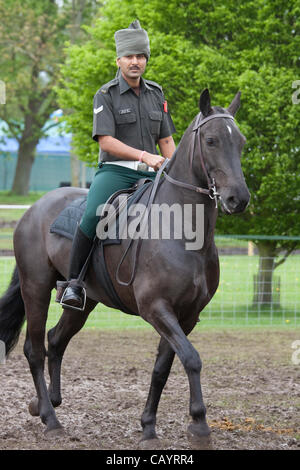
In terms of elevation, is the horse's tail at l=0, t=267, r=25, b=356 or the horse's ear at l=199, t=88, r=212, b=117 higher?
the horse's ear at l=199, t=88, r=212, b=117

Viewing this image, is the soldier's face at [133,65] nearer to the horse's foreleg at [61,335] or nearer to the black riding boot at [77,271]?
the black riding boot at [77,271]

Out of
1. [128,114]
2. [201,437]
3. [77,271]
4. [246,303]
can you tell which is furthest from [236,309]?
[201,437]

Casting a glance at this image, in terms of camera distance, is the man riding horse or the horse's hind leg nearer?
the man riding horse

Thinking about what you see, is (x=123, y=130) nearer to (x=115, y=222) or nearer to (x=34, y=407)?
(x=115, y=222)

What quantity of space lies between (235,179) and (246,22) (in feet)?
Answer: 28.3

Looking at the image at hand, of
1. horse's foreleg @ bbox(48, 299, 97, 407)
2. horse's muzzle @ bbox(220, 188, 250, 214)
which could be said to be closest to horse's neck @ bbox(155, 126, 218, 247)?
horse's muzzle @ bbox(220, 188, 250, 214)

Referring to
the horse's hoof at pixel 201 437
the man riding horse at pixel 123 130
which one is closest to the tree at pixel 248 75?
the man riding horse at pixel 123 130

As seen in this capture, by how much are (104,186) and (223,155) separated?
127 centimetres

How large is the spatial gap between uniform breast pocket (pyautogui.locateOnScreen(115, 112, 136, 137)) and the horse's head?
81cm

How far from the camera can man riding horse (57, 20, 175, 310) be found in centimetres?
561

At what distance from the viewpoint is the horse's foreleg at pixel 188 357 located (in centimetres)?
484

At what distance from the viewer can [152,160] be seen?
214 inches

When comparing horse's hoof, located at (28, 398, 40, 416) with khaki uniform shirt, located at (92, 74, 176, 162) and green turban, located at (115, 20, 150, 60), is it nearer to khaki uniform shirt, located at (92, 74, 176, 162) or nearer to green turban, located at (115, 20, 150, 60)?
khaki uniform shirt, located at (92, 74, 176, 162)

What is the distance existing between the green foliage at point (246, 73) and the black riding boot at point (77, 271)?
20.9 ft
